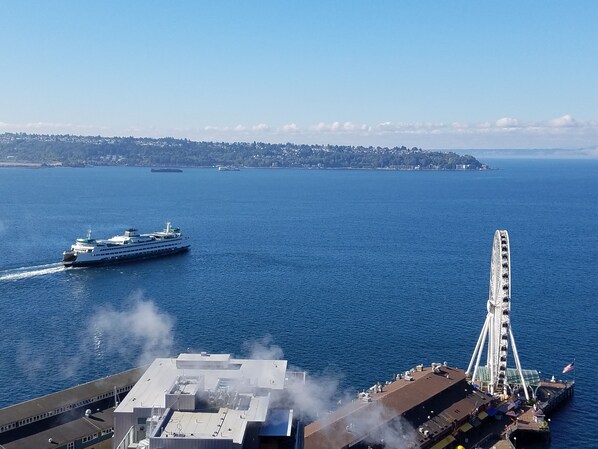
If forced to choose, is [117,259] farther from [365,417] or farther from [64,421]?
[365,417]

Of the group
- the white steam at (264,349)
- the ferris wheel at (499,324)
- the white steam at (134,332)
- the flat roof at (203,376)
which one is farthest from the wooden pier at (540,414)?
the white steam at (134,332)

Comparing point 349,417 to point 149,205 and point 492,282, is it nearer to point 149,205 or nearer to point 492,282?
point 492,282

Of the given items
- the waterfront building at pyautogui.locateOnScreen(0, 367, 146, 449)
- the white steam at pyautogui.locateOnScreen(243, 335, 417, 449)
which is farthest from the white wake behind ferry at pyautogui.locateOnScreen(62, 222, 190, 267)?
the white steam at pyautogui.locateOnScreen(243, 335, 417, 449)

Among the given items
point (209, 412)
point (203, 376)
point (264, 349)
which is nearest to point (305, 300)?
point (264, 349)

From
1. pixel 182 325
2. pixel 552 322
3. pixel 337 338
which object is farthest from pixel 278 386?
pixel 552 322

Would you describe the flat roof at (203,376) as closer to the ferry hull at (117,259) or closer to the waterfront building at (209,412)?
the waterfront building at (209,412)

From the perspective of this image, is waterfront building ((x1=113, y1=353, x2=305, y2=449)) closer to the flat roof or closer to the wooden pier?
the flat roof

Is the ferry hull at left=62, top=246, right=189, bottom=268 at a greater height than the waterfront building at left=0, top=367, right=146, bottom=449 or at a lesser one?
lesser
